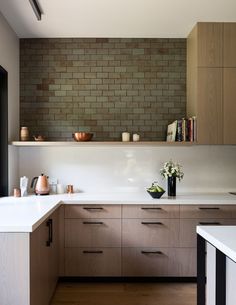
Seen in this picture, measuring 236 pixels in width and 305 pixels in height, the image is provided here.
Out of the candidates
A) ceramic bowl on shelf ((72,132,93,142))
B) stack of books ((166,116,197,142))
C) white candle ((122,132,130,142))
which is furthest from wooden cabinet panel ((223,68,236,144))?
ceramic bowl on shelf ((72,132,93,142))

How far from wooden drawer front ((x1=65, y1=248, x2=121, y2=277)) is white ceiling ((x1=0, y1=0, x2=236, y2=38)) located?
2.32 m

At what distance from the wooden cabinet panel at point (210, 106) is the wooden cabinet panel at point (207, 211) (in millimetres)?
685

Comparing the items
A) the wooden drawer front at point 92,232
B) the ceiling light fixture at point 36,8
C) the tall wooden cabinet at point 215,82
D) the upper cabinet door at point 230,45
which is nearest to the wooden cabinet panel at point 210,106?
the tall wooden cabinet at point 215,82

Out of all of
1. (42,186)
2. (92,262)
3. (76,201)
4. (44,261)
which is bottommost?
(92,262)

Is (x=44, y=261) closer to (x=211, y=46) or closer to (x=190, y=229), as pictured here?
(x=190, y=229)

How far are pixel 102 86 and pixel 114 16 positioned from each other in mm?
815

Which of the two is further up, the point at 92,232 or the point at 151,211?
the point at 151,211

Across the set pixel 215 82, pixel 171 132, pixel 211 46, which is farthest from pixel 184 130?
pixel 211 46

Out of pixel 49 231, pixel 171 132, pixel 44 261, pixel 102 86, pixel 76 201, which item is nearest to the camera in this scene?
pixel 44 261

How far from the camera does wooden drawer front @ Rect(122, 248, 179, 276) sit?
2988mm

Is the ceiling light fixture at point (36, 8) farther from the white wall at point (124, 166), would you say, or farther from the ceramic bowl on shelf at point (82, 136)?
the white wall at point (124, 166)

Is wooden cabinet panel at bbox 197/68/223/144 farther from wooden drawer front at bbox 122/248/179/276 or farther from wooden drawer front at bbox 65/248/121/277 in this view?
wooden drawer front at bbox 65/248/121/277

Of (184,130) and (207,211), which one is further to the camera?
(184,130)

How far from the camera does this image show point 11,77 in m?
3.26
